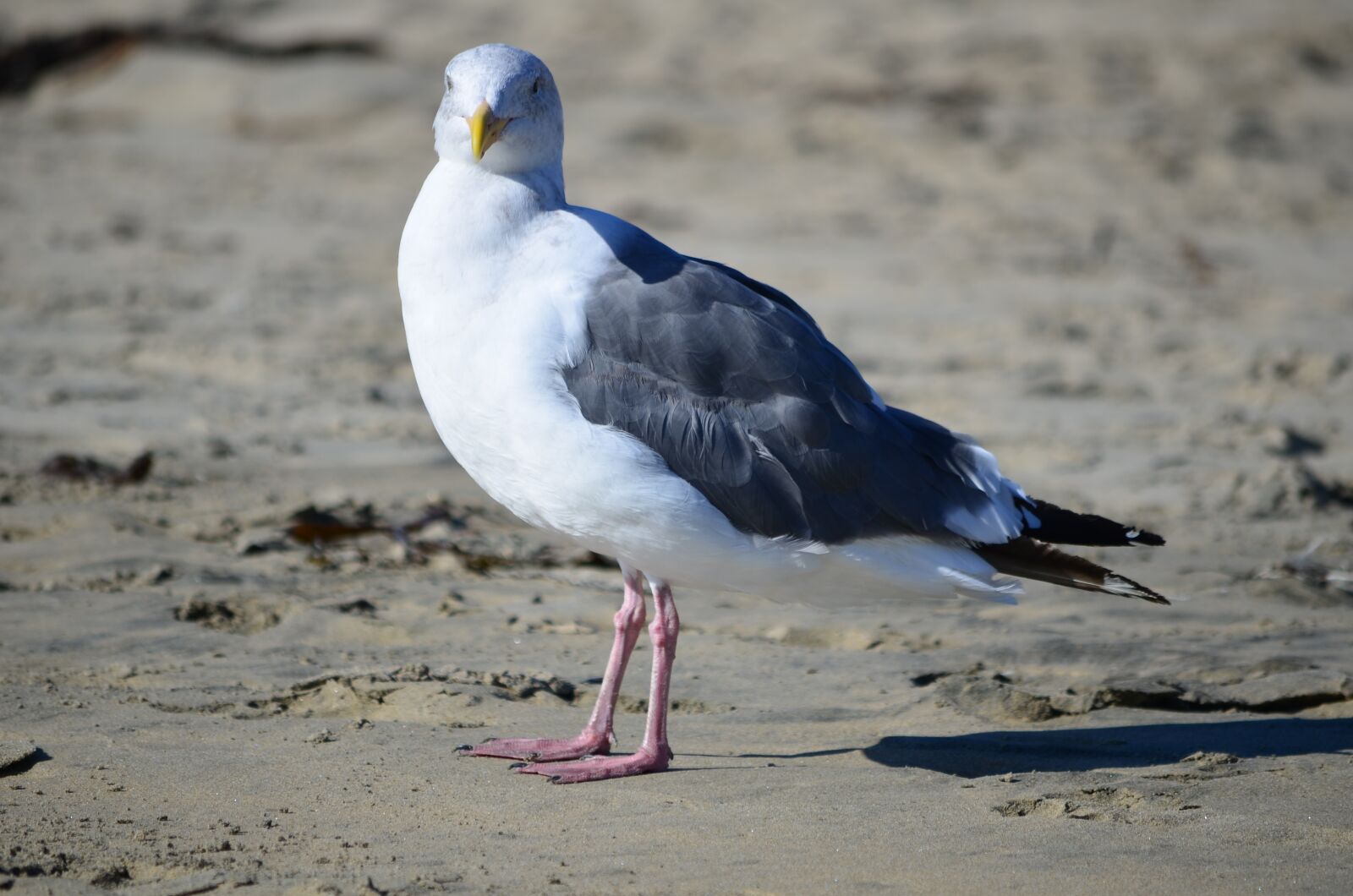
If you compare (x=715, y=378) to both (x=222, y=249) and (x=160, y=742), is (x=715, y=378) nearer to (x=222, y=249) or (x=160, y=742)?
(x=160, y=742)

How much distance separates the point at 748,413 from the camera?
3.82 metres

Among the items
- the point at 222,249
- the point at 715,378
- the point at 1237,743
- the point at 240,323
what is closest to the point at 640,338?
the point at 715,378

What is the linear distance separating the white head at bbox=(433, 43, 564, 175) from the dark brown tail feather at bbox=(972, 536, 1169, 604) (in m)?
1.48

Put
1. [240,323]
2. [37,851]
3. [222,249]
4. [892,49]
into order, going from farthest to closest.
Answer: [892,49] < [222,249] < [240,323] < [37,851]

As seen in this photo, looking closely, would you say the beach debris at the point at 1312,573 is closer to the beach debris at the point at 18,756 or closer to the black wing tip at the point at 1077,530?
the black wing tip at the point at 1077,530

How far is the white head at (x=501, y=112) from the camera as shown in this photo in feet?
12.8

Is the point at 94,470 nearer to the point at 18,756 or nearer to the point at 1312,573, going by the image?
the point at 18,756

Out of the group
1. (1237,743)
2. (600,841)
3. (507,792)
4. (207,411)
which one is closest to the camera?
(600,841)

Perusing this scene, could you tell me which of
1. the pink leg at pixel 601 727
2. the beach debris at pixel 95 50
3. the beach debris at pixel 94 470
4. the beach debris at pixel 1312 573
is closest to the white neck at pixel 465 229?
the pink leg at pixel 601 727

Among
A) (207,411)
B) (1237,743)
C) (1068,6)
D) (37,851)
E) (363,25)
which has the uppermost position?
(1068,6)

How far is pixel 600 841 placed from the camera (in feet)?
10.9

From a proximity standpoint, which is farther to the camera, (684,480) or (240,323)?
(240,323)

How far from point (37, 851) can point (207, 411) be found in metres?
4.33

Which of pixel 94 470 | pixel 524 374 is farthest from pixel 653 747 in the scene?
pixel 94 470
